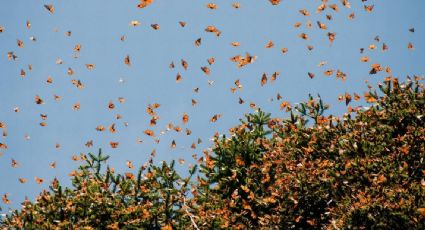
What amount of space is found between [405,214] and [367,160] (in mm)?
2641

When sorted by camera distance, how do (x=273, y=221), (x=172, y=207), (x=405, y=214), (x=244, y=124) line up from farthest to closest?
(x=244, y=124) → (x=172, y=207) → (x=273, y=221) → (x=405, y=214)

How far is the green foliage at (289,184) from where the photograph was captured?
1091cm

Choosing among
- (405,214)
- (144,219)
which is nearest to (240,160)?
(144,219)

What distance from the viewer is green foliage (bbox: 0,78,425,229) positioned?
10.9m

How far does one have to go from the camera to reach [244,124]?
17.5m

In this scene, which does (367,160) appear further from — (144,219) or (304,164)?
(144,219)

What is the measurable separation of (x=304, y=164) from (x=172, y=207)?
4.76 meters

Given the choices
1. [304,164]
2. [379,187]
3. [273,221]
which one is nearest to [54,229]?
[273,221]

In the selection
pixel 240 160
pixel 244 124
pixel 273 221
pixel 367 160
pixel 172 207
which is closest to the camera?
pixel 367 160

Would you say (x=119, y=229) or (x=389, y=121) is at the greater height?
(x=389, y=121)

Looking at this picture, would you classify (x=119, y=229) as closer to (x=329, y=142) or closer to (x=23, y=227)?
(x=23, y=227)

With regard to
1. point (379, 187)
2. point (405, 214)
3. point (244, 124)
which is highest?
point (244, 124)

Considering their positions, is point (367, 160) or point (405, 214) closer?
point (405, 214)

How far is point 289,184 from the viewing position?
13.2 meters
